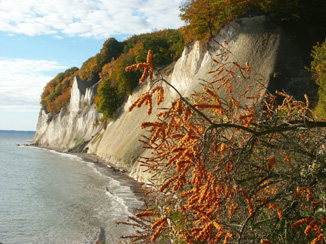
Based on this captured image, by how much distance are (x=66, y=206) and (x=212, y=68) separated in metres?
12.9

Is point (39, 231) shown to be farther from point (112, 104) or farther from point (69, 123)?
point (69, 123)

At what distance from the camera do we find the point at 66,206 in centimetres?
1595

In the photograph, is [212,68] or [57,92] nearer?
[212,68]

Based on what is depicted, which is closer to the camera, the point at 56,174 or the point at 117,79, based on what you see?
the point at 56,174

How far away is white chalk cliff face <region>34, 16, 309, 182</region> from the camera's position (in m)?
17.3

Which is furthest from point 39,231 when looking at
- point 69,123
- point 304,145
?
point 69,123

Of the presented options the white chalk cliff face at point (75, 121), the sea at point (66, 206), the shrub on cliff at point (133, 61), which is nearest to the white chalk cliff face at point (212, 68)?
the shrub on cliff at point (133, 61)

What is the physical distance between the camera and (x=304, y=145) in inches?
148

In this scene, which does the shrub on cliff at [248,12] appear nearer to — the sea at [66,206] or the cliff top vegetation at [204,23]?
the cliff top vegetation at [204,23]

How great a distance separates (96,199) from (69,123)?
41.1m

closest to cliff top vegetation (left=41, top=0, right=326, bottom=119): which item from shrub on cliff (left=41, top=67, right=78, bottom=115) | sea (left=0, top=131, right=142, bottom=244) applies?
sea (left=0, top=131, right=142, bottom=244)

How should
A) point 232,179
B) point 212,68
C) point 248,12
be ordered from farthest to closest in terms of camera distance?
point 212,68, point 248,12, point 232,179

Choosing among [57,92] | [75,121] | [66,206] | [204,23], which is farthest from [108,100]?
[57,92]

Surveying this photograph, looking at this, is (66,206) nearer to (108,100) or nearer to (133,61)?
(108,100)
